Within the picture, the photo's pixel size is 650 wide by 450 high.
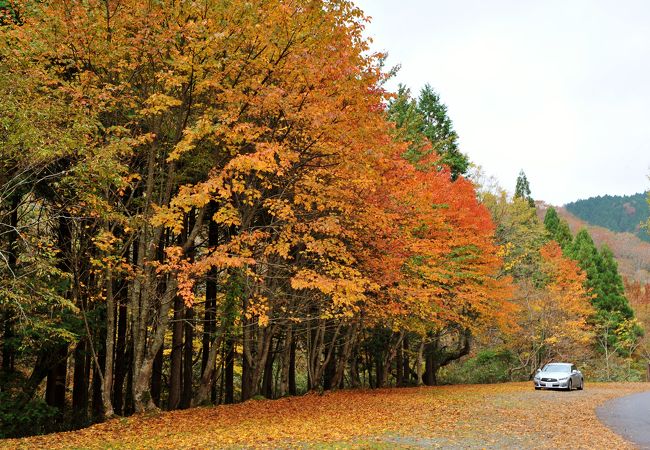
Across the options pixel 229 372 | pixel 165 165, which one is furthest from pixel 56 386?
pixel 229 372

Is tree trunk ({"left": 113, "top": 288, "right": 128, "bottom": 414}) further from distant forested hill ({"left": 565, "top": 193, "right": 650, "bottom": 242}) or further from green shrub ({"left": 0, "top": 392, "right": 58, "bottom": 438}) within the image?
distant forested hill ({"left": 565, "top": 193, "right": 650, "bottom": 242})

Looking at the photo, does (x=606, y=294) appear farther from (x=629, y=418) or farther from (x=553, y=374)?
(x=629, y=418)

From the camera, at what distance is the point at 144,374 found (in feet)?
46.5

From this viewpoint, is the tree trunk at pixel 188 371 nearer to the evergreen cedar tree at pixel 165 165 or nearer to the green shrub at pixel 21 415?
the evergreen cedar tree at pixel 165 165

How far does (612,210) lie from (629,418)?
457ft

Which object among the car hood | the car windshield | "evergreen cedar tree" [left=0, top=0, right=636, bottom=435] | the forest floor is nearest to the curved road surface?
the forest floor

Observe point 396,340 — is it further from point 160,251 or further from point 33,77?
point 33,77

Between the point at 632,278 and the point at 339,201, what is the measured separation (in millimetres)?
84548

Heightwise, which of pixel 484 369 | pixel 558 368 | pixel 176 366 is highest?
pixel 176 366

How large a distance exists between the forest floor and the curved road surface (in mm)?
365

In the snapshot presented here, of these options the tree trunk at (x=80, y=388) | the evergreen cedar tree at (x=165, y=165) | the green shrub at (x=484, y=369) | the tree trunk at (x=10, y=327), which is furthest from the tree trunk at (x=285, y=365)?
the green shrub at (x=484, y=369)

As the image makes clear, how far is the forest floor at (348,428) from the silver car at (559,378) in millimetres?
9861

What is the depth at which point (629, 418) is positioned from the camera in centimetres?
1616

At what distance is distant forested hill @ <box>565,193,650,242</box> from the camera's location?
132m
